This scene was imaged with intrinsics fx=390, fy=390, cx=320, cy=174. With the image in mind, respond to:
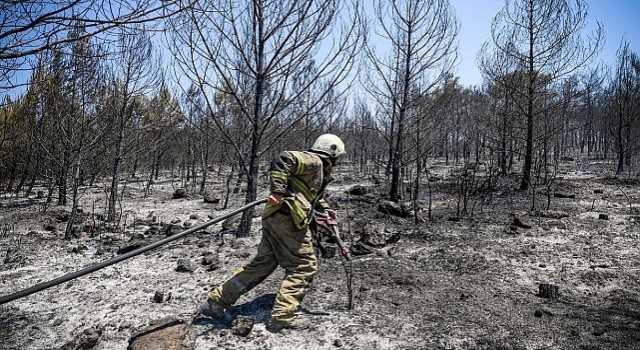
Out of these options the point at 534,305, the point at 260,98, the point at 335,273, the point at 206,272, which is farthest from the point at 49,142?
the point at 534,305

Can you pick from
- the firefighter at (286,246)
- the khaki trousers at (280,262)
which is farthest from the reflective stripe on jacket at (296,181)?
the khaki trousers at (280,262)

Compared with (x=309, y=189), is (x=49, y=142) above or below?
above

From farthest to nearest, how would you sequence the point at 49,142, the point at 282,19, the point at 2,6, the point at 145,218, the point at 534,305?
the point at 49,142, the point at 145,218, the point at 282,19, the point at 534,305, the point at 2,6

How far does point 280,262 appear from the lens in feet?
11.2

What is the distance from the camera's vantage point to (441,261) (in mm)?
5129

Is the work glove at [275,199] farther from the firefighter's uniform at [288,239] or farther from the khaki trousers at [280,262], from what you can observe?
the khaki trousers at [280,262]

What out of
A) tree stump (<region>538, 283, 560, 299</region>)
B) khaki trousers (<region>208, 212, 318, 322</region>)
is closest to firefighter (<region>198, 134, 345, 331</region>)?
khaki trousers (<region>208, 212, 318, 322</region>)

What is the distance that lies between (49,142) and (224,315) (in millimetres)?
10888

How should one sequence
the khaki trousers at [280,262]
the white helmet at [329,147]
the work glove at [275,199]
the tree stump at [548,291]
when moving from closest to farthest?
the work glove at [275,199] → the khaki trousers at [280,262] → the white helmet at [329,147] → the tree stump at [548,291]

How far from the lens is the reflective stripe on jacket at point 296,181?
10.5ft

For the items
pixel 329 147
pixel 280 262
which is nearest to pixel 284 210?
pixel 280 262

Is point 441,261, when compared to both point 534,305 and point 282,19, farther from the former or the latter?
point 282,19

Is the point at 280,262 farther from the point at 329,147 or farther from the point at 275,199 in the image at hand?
the point at 329,147

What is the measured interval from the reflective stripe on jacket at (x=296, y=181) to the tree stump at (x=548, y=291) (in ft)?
8.43
